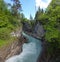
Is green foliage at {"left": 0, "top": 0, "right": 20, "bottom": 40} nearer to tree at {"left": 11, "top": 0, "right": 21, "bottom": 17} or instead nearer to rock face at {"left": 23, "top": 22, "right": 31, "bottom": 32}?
tree at {"left": 11, "top": 0, "right": 21, "bottom": 17}

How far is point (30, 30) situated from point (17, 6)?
34917 mm

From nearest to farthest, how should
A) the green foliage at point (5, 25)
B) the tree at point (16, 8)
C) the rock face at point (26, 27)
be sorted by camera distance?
1. the green foliage at point (5, 25)
2. the tree at point (16, 8)
3. the rock face at point (26, 27)

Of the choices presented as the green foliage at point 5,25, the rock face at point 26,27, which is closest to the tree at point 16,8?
the green foliage at point 5,25

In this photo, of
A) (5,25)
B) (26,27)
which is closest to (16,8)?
(5,25)

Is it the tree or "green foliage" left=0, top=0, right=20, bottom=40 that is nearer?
"green foliage" left=0, top=0, right=20, bottom=40

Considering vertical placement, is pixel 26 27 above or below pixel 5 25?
below

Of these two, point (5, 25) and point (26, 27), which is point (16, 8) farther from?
point (26, 27)

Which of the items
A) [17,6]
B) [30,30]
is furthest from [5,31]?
[30,30]

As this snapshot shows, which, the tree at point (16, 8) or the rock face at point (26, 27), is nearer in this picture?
the tree at point (16, 8)

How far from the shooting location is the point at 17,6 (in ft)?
194

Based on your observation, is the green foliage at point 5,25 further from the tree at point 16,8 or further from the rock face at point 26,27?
the rock face at point 26,27

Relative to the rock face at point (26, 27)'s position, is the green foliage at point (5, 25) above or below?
above

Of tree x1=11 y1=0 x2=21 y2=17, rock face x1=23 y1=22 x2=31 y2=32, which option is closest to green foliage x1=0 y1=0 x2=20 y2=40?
tree x1=11 y1=0 x2=21 y2=17

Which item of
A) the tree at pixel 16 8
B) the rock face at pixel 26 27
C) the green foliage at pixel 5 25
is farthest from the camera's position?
the rock face at pixel 26 27
